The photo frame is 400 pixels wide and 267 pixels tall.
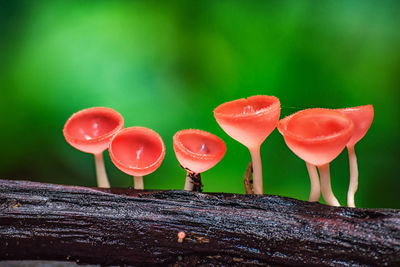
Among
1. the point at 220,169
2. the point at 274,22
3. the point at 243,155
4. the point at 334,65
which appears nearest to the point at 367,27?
the point at 334,65

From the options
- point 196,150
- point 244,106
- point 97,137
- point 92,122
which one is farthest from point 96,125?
point 244,106

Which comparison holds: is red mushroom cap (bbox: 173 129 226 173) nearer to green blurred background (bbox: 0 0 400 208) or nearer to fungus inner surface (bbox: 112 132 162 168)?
fungus inner surface (bbox: 112 132 162 168)

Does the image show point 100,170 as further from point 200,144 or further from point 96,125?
point 200,144

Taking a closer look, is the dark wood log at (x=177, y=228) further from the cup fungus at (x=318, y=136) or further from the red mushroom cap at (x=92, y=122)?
the red mushroom cap at (x=92, y=122)

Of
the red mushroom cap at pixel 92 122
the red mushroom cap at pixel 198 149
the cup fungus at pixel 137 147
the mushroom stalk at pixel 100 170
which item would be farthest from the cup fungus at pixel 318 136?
the mushroom stalk at pixel 100 170

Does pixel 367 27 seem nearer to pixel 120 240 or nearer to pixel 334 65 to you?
pixel 334 65
